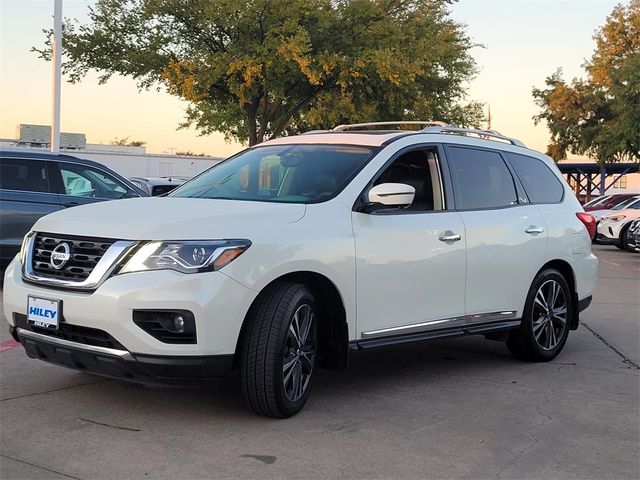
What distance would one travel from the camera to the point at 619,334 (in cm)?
853

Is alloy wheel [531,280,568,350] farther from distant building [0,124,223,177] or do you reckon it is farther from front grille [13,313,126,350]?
distant building [0,124,223,177]

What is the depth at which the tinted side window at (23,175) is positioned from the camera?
10141mm

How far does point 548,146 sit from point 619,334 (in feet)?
123

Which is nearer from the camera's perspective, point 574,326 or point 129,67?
point 574,326

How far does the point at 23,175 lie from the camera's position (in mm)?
10273

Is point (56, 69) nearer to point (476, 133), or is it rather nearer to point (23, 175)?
point (23, 175)

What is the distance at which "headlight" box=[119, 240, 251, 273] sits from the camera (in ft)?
14.7

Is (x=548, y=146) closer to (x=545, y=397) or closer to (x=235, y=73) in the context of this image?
(x=235, y=73)

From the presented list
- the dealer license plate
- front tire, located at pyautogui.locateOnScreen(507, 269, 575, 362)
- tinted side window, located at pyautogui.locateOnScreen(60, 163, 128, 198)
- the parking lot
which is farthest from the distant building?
the dealer license plate

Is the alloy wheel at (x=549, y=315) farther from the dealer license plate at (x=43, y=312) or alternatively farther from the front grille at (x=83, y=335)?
the dealer license plate at (x=43, y=312)

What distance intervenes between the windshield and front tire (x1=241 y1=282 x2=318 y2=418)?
2.47 ft

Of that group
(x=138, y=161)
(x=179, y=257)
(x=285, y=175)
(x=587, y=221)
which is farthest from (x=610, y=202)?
(x=138, y=161)

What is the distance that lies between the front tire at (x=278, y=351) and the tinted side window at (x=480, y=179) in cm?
185

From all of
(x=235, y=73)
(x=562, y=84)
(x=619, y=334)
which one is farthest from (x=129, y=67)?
(x=562, y=84)
